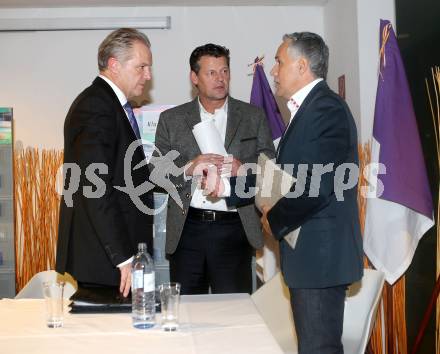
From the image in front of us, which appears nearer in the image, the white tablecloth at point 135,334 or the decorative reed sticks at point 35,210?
the white tablecloth at point 135,334

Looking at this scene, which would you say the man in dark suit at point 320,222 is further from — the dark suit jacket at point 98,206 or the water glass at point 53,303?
the water glass at point 53,303

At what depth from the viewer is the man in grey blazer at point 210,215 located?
3023 millimetres

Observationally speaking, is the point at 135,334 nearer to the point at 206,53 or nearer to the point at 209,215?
the point at 209,215

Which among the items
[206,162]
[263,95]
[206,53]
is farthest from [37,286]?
[263,95]

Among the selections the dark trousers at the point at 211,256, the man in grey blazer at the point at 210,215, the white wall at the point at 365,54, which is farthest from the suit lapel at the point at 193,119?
the white wall at the point at 365,54

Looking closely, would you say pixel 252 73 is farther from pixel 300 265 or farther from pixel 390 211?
pixel 300 265

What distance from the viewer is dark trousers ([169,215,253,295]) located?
3016mm

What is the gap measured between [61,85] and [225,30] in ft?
4.59

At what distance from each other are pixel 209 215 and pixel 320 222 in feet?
3.39

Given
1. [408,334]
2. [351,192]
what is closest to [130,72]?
[351,192]

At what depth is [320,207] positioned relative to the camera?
2.04 metres

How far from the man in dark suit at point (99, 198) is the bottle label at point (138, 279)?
149 mm

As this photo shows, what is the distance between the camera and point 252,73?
4672mm

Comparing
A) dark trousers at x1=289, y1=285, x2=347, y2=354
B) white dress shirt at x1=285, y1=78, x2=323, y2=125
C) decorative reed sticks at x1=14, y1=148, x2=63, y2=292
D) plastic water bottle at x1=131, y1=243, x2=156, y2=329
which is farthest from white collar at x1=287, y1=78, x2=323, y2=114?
decorative reed sticks at x1=14, y1=148, x2=63, y2=292
